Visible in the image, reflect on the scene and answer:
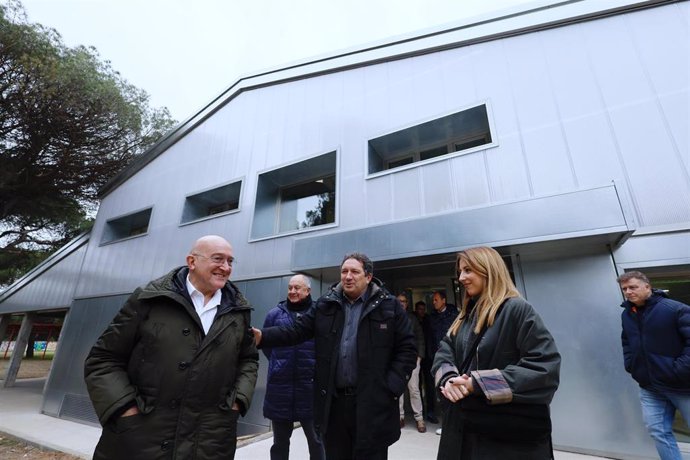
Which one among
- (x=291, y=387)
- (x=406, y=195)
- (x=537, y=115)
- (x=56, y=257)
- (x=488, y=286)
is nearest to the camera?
(x=488, y=286)

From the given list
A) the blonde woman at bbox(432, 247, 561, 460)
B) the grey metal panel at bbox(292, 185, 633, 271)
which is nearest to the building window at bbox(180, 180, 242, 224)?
the grey metal panel at bbox(292, 185, 633, 271)

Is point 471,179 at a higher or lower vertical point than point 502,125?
lower

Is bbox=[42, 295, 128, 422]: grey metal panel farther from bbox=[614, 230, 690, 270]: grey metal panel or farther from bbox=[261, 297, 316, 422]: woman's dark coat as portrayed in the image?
bbox=[614, 230, 690, 270]: grey metal panel

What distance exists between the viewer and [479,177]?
16.8ft

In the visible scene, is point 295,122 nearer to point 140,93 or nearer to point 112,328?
point 112,328

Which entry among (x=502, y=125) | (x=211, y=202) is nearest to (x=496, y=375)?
(x=502, y=125)

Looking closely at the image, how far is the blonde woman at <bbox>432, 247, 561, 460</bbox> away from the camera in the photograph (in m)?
1.49

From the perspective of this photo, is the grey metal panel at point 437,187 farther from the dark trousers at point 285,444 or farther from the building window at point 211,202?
the building window at point 211,202

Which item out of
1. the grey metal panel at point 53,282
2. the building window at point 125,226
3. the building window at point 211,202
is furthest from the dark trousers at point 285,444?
the grey metal panel at point 53,282

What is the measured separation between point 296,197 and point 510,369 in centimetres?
696

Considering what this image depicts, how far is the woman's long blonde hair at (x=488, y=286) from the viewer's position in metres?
1.78

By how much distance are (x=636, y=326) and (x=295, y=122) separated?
7.18 metres

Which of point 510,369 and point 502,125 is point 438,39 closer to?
point 502,125

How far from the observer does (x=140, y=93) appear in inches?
516
